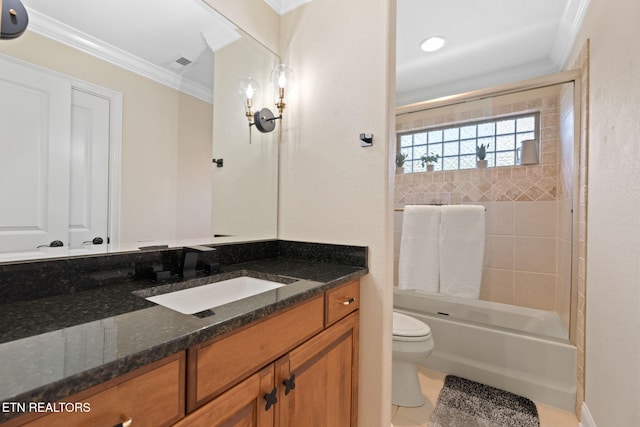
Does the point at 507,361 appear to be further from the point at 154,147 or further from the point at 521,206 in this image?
the point at 154,147

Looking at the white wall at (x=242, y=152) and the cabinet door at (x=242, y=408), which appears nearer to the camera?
the cabinet door at (x=242, y=408)

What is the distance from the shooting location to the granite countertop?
0.42m

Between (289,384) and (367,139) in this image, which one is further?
(367,139)

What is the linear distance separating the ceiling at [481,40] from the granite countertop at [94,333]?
2.01m

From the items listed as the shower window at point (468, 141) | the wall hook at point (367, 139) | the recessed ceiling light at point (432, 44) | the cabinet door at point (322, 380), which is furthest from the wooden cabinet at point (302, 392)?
the recessed ceiling light at point (432, 44)

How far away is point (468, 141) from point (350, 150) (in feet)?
5.46

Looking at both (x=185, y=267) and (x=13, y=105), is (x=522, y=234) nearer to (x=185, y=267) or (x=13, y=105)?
(x=185, y=267)

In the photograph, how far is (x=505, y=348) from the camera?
1.88m

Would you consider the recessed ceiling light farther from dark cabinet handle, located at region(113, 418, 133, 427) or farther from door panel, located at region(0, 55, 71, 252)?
dark cabinet handle, located at region(113, 418, 133, 427)

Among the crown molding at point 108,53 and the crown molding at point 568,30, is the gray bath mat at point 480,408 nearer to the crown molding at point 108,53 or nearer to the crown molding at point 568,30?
the crown molding at point 108,53

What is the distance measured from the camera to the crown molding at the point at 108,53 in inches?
33.8

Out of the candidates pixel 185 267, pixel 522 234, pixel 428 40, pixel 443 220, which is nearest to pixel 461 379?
pixel 443 220

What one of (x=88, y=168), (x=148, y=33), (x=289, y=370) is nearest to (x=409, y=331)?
(x=289, y=370)

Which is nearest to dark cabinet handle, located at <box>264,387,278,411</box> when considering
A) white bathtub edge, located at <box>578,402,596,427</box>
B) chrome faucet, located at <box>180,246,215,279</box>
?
chrome faucet, located at <box>180,246,215,279</box>
